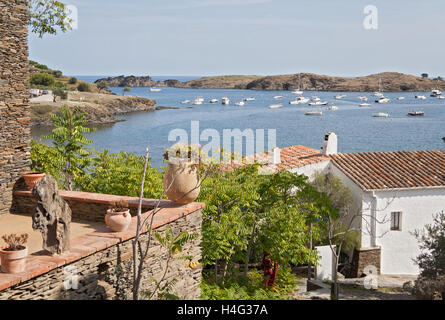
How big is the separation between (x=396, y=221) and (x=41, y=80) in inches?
3831

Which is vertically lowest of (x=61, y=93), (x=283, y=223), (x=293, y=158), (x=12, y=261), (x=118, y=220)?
(x=283, y=223)

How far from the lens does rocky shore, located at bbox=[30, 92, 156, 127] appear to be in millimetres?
81925

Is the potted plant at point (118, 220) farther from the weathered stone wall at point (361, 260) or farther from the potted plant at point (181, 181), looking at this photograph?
the weathered stone wall at point (361, 260)

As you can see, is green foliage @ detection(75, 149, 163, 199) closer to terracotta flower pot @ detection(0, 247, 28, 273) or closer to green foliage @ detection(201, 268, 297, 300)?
green foliage @ detection(201, 268, 297, 300)

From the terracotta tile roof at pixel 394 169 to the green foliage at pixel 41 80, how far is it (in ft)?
304

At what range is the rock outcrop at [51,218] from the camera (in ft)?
21.0

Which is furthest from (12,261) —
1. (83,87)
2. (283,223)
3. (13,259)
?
(83,87)

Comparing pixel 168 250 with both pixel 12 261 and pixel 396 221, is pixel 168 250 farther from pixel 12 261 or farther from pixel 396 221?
pixel 396 221

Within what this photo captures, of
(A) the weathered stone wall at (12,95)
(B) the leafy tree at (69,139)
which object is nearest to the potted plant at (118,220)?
(A) the weathered stone wall at (12,95)

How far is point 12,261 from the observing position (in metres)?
5.84

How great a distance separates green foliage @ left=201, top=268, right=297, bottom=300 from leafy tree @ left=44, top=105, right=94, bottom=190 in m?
5.11

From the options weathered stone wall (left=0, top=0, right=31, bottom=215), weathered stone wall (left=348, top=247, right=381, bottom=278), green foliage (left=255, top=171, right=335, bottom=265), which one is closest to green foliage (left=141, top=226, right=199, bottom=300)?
weathered stone wall (left=0, top=0, right=31, bottom=215)

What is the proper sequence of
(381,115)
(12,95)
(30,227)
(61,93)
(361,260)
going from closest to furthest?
(30,227), (12,95), (361,260), (61,93), (381,115)
